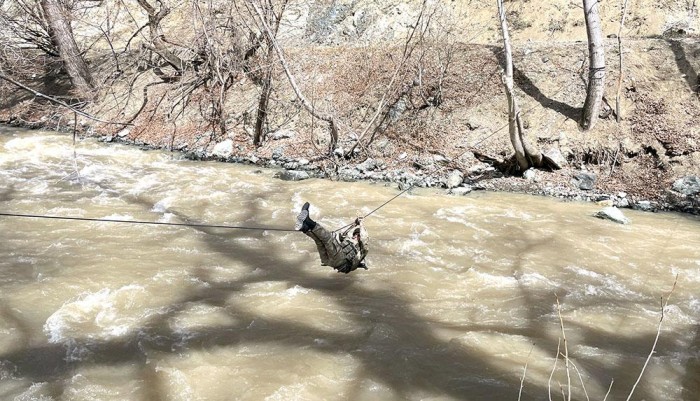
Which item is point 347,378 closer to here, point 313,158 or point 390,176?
point 390,176

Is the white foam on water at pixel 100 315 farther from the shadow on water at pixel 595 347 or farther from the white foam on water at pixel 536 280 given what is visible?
the white foam on water at pixel 536 280

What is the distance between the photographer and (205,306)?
14.6 ft

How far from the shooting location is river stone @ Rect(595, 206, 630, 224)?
23.4ft

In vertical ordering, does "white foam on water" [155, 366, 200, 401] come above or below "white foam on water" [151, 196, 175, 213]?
below

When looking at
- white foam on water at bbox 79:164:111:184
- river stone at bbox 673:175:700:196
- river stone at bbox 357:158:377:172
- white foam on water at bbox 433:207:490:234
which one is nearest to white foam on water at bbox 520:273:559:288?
white foam on water at bbox 433:207:490:234

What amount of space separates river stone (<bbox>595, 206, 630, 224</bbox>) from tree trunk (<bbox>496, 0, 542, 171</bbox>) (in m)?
1.85

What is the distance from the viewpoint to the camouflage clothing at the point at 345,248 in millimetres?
4391

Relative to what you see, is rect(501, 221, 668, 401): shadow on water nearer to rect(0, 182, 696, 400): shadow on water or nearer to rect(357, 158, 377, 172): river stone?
rect(0, 182, 696, 400): shadow on water

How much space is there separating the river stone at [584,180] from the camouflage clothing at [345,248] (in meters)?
5.37

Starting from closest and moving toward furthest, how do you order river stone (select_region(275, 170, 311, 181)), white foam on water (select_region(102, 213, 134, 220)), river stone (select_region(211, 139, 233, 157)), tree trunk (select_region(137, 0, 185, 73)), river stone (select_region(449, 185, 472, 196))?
1. white foam on water (select_region(102, 213, 134, 220))
2. river stone (select_region(449, 185, 472, 196))
3. river stone (select_region(275, 170, 311, 181))
4. river stone (select_region(211, 139, 233, 157))
5. tree trunk (select_region(137, 0, 185, 73))

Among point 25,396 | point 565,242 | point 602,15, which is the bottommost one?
point 25,396

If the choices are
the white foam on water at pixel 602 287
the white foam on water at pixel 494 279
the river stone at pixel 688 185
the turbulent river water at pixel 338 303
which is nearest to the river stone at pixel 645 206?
the turbulent river water at pixel 338 303

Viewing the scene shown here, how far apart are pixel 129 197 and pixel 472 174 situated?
5992 mm

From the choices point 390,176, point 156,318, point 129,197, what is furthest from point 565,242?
point 129,197
